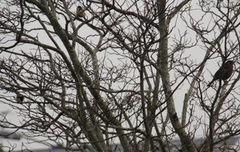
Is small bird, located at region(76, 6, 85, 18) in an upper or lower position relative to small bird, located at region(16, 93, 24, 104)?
upper

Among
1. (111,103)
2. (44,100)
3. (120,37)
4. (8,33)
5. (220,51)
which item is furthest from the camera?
(8,33)

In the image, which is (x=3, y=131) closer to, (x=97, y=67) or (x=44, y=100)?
(x=44, y=100)

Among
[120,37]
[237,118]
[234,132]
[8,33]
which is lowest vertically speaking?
[234,132]

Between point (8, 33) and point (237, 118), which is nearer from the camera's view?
point (237, 118)

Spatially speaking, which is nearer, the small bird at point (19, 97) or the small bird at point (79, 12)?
the small bird at point (19, 97)

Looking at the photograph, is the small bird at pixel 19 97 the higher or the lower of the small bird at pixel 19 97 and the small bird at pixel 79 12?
the lower

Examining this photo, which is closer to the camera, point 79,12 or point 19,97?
point 19,97

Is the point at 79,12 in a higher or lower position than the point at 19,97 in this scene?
higher

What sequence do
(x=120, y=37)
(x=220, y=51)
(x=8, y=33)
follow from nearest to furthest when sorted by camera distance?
(x=220, y=51) < (x=120, y=37) < (x=8, y=33)

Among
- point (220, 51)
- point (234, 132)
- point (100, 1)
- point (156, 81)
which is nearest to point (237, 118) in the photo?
point (234, 132)

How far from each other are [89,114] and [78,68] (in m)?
1.01

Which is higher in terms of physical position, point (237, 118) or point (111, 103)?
point (111, 103)

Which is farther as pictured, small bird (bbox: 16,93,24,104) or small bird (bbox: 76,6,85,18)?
small bird (bbox: 76,6,85,18)

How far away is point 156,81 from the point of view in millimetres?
6500
